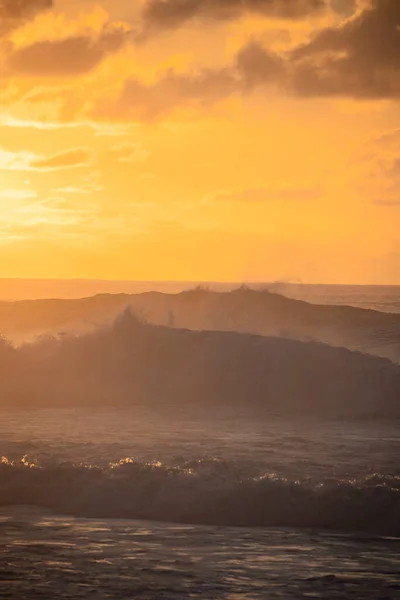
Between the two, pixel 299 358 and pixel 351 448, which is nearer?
pixel 351 448

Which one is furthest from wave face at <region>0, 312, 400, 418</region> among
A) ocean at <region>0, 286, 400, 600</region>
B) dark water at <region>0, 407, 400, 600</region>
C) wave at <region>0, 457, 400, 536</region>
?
wave at <region>0, 457, 400, 536</region>

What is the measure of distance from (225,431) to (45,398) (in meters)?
6.74

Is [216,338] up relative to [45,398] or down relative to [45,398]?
up

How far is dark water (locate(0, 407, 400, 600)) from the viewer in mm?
9938

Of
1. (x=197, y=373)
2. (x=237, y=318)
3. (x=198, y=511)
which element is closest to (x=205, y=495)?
(x=198, y=511)

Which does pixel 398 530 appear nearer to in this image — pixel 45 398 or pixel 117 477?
pixel 117 477

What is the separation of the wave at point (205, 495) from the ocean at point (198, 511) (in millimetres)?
25

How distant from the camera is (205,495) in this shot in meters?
13.4

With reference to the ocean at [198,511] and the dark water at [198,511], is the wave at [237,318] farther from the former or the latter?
the dark water at [198,511]

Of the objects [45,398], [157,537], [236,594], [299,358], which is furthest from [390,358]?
[236,594]

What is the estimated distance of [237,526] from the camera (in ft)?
40.7

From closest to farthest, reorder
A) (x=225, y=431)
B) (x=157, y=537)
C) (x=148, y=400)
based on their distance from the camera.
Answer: (x=157, y=537), (x=225, y=431), (x=148, y=400)

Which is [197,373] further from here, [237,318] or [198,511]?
[198,511]

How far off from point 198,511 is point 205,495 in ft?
1.58
